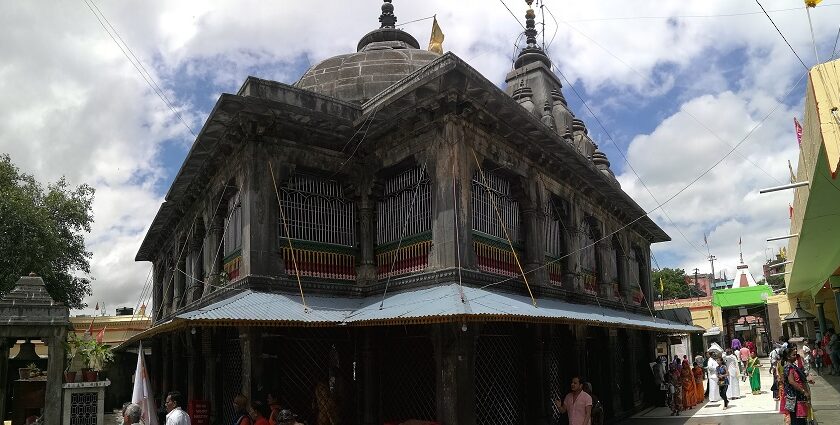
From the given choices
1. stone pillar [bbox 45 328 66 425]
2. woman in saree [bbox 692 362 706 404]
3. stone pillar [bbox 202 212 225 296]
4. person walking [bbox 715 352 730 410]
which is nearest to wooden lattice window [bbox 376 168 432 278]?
stone pillar [bbox 202 212 225 296]

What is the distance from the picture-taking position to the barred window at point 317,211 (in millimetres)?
11648

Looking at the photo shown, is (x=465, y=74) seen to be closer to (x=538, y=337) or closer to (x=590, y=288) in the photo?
(x=538, y=337)

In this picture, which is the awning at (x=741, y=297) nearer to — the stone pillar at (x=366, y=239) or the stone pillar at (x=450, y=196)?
the stone pillar at (x=366, y=239)

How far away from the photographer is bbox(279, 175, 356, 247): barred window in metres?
11.6

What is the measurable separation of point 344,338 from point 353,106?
4458 millimetres

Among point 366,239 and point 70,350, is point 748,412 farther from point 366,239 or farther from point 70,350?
point 70,350

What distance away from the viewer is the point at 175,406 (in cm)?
791

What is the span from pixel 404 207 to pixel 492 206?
5.83 feet

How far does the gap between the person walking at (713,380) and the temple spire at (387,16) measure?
13281 millimetres

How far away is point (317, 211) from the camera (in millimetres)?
12023

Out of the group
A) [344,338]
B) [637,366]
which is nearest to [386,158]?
[344,338]

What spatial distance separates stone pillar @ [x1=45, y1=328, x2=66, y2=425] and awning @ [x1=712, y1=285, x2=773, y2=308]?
3563 centimetres

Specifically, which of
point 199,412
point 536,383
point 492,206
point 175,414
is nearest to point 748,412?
point 536,383

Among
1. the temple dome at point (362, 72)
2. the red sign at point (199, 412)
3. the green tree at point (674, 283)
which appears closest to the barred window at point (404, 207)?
→ the temple dome at point (362, 72)
